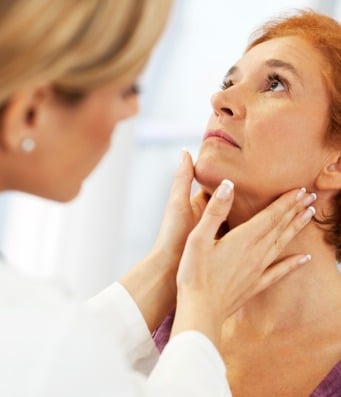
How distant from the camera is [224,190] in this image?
1.37 metres

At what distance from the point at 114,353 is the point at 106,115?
247 millimetres

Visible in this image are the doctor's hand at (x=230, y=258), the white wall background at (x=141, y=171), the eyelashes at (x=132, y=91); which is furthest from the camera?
the white wall background at (x=141, y=171)

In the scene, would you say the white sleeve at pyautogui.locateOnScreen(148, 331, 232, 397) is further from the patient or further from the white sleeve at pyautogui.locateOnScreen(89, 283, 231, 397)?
the patient

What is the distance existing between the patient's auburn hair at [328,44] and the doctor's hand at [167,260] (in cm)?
22

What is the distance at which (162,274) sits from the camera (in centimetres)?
143

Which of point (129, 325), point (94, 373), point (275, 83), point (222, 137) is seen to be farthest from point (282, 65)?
point (94, 373)

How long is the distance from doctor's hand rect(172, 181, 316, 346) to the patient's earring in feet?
1.08

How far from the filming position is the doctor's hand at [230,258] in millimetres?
1205

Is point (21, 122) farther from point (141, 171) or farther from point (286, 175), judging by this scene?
point (141, 171)

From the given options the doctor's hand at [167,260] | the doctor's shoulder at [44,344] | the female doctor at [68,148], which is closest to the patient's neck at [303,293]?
the doctor's hand at [167,260]

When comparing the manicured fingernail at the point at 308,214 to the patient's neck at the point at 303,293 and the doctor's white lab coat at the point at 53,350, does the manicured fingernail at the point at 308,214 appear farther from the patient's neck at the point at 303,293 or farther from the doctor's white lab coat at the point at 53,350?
the doctor's white lab coat at the point at 53,350

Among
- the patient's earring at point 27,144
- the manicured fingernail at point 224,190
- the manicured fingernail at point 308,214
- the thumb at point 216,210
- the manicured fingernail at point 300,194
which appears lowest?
the manicured fingernail at point 308,214

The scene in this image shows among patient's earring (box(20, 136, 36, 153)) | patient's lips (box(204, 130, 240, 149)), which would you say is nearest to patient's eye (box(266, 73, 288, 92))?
patient's lips (box(204, 130, 240, 149))

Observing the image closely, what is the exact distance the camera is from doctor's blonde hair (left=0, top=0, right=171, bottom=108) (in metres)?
0.85
